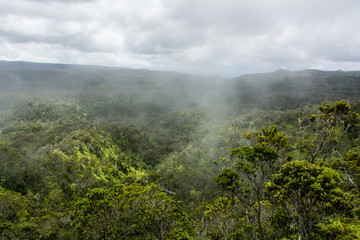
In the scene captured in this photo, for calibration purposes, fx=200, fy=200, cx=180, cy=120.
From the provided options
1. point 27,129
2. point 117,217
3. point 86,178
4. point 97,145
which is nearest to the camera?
point 117,217

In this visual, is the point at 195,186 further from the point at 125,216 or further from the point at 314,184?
the point at 314,184

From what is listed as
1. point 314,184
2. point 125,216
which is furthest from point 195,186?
point 314,184

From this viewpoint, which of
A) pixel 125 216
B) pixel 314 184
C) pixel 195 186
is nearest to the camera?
pixel 314 184

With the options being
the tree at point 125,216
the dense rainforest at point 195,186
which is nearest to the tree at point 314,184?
the dense rainforest at point 195,186

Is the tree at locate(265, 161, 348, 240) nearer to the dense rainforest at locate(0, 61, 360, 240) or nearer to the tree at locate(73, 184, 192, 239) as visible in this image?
the dense rainforest at locate(0, 61, 360, 240)

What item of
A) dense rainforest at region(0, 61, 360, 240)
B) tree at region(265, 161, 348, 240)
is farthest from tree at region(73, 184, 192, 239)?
tree at region(265, 161, 348, 240)

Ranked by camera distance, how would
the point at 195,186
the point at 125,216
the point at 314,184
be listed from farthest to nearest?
the point at 195,186 → the point at 125,216 → the point at 314,184

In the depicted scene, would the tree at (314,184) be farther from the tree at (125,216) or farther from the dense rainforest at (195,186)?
the tree at (125,216)

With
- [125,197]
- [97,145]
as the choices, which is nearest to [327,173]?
[125,197]

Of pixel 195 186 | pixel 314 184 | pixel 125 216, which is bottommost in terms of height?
pixel 195 186

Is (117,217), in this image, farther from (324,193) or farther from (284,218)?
(324,193)

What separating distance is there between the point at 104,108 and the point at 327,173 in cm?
18536

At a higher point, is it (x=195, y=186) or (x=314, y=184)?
(x=314, y=184)

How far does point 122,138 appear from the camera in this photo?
7744 centimetres
